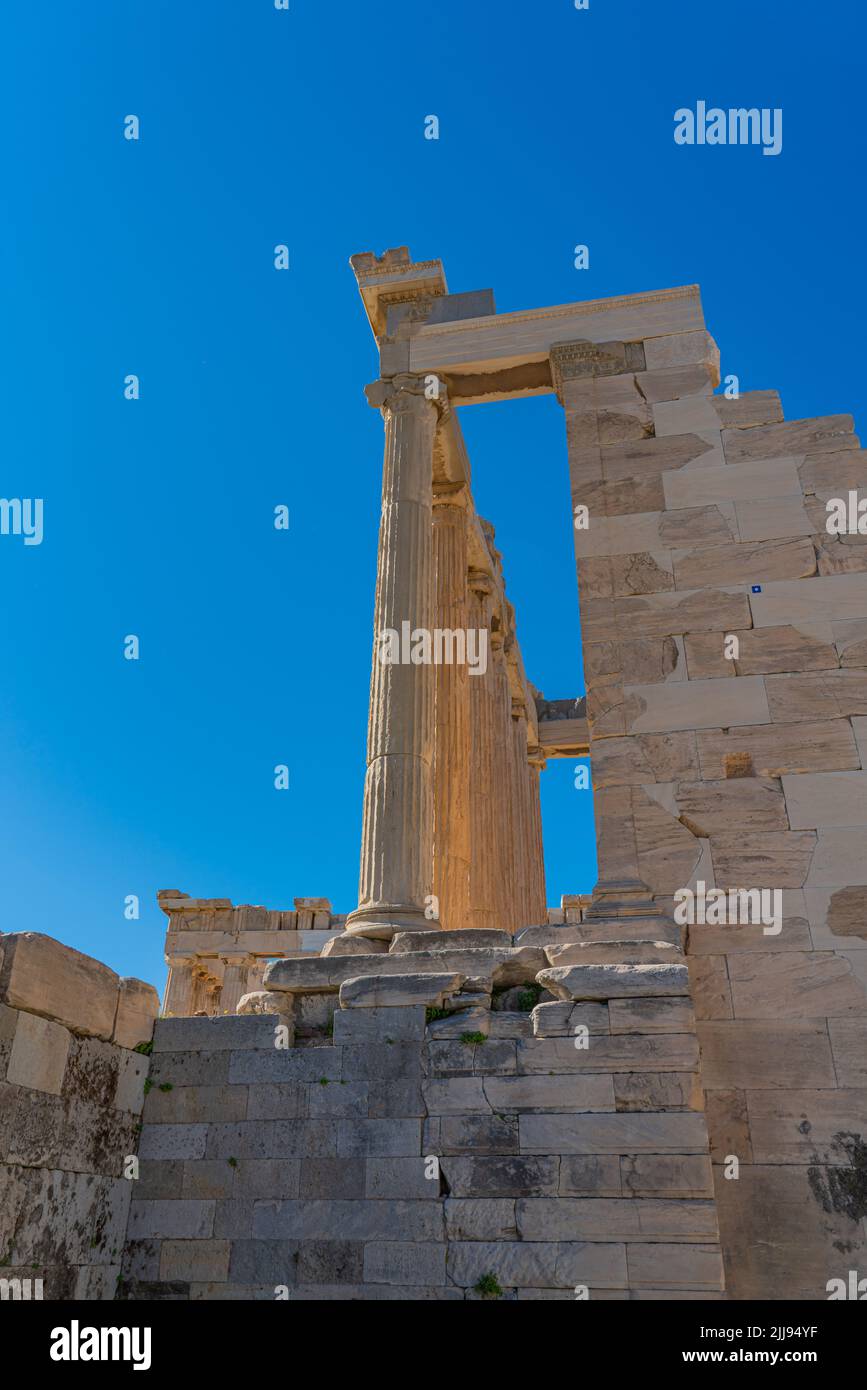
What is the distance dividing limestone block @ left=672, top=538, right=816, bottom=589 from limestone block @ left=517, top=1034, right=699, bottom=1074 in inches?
263

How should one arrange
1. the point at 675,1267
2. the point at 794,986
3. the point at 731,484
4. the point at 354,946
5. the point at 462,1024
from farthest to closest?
the point at 731,484, the point at 354,946, the point at 794,986, the point at 462,1024, the point at 675,1267

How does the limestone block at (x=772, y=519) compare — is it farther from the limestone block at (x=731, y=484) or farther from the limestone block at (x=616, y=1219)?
the limestone block at (x=616, y=1219)

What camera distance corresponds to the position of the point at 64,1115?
348 inches

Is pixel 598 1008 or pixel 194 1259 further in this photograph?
pixel 598 1008

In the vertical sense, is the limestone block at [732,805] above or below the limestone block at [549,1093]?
above

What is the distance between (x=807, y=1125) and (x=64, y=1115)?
23.6ft

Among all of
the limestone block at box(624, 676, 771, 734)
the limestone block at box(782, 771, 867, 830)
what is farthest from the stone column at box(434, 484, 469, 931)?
the limestone block at box(782, 771, 867, 830)

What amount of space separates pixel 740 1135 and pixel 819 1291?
1471mm

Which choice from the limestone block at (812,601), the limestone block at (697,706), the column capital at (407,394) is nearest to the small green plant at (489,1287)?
the limestone block at (697,706)

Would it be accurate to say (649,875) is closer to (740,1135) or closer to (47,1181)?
(740,1135)

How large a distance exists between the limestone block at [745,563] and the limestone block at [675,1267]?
8.23 metres

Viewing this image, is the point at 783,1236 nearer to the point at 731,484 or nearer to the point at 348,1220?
the point at 348,1220

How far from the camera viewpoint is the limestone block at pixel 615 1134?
28.3ft

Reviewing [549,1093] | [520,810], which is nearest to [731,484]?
[549,1093]
